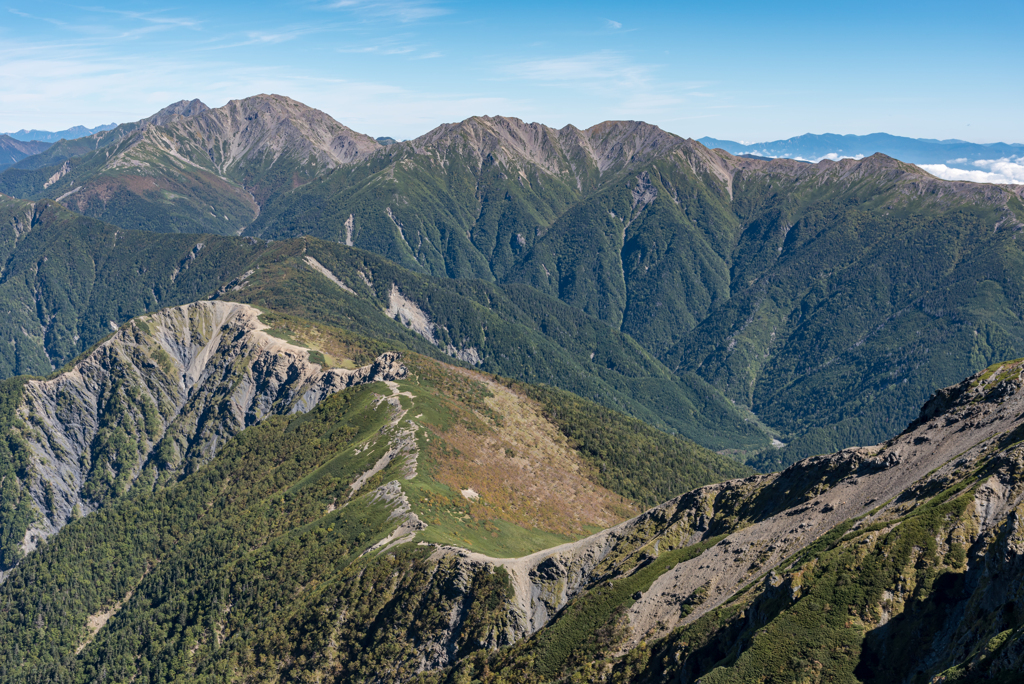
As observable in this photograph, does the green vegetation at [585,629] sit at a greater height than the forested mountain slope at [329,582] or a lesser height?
greater

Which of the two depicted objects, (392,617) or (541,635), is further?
(392,617)

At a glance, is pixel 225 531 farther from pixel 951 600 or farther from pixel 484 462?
pixel 951 600

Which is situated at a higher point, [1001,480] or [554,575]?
[1001,480]

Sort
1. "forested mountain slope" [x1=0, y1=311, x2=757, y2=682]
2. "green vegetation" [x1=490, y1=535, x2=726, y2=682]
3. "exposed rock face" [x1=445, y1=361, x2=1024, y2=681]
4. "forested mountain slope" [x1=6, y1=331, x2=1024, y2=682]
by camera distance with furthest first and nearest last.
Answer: "forested mountain slope" [x1=0, y1=311, x2=757, y2=682]
"green vegetation" [x1=490, y1=535, x2=726, y2=682]
"forested mountain slope" [x1=6, y1=331, x2=1024, y2=682]
"exposed rock face" [x1=445, y1=361, x2=1024, y2=681]

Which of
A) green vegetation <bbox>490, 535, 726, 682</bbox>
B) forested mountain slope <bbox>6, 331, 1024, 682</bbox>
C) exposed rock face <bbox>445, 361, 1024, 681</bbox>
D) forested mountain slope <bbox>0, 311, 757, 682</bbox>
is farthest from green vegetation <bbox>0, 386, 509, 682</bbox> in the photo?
green vegetation <bbox>490, 535, 726, 682</bbox>

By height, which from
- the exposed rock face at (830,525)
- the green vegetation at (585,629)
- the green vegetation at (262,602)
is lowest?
the green vegetation at (262,602)

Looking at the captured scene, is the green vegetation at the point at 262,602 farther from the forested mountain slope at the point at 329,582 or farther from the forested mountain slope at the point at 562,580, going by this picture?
the forested mountain slope at the point at 562,580

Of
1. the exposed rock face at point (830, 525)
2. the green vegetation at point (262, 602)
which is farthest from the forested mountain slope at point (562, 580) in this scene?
the green vegetation at point (262, 602)

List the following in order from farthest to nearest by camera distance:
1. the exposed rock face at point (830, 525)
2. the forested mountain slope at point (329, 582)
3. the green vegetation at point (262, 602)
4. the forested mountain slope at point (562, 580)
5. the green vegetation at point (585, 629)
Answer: the green vegetation at point (262, 602), the forested mountain slope at point (329, 582), the green vegetation at point (585, 629), the forested mountain slope at point (562, 580), the exposed rock face at point (830, 525)

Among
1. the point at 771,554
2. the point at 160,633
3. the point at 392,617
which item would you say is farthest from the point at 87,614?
the point at 771,554

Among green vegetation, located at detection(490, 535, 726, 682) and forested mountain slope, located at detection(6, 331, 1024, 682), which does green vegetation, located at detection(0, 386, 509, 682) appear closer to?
forested mountain slope, located at detection(6, 331, 1024, 682)

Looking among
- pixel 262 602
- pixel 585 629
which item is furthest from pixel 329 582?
pixel 585 629
